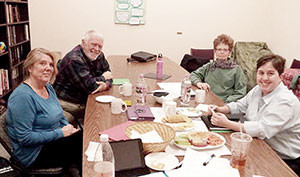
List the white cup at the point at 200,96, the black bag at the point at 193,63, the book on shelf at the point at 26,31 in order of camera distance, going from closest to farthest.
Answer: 1. the white cup at the point at 200,96
2. the black bag at the point at 193,63
3. the book on shelf at the point at 26,31

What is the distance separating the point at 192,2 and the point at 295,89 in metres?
2.55

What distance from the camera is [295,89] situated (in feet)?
11.2

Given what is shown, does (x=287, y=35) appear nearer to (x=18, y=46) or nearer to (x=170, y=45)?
(x=170, y=45)

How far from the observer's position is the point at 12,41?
418 centimetres

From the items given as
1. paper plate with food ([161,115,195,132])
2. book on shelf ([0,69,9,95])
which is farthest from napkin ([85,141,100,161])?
book on shelf ([0,69,9,95])

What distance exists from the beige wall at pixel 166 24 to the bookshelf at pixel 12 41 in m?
0.20

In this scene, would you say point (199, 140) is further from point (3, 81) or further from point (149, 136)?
point (3, 81)

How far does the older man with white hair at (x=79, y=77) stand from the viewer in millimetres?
2283

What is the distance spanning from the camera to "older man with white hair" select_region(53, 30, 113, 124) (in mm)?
2283

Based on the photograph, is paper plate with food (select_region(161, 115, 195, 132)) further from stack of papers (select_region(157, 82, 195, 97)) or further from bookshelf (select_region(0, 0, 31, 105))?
bookshelf (select_region(0, 0, 31, 105))

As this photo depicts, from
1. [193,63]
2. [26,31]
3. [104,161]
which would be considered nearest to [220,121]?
[104,161]

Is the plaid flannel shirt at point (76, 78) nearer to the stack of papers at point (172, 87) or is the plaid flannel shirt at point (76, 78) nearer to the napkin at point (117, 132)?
the stack of papers at point (172, 87)

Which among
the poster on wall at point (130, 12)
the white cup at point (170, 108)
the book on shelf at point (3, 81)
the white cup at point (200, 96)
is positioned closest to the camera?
the white cup at point (170, 108)

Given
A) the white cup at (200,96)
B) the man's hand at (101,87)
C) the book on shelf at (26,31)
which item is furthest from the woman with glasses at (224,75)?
the book on shelf at (26,31)
